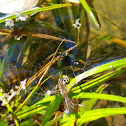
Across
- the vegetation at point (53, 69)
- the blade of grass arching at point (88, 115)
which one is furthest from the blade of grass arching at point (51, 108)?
the blade of grass arching at point (88, 115)

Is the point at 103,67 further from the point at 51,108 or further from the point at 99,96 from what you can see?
the point at 51,108

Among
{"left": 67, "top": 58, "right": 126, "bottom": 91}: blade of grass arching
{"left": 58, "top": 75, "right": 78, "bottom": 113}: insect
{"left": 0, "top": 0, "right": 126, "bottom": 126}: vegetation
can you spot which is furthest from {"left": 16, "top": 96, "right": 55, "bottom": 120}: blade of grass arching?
{"left": 67, "top": 58, "right": 126, "bottom": 91}: blade of grass arching

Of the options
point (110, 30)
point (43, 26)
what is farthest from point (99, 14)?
point (43, 26)

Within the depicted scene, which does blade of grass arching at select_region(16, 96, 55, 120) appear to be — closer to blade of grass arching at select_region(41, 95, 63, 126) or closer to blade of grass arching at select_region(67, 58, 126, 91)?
blade of grass arching at select_region(41, 95, 63, 126)

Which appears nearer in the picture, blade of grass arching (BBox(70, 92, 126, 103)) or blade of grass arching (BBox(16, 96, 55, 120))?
blade of grass arching (BBox(70, 92, 126, 103))

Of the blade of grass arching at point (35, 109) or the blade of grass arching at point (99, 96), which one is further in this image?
the blade of grass arching at point (35, 109)

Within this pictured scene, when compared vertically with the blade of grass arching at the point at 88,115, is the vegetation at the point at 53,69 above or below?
above

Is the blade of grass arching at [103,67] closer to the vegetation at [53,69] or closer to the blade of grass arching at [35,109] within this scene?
the vegetation at [53,69]
